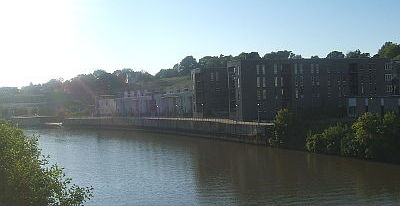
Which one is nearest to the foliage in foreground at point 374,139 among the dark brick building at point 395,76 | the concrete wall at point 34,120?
the dark brick building at point 395,76

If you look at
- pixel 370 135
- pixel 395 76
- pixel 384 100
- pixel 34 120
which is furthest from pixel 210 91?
pixel 34 120

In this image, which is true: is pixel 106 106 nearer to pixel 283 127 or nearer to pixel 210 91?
pixel 210 91

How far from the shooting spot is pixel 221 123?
95250 millimetres

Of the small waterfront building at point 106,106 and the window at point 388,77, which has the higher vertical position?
the window at point 388,77

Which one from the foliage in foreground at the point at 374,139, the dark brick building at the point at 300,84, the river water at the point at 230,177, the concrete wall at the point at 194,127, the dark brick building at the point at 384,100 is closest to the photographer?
the river water at the point at 230,177

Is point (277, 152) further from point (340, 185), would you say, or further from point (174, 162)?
point (340, 185)

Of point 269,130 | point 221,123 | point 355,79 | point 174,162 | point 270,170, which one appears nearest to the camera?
point 270,170

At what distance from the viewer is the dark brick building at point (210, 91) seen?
115875mm

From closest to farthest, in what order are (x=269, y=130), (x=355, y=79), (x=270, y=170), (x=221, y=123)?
(x=270, y=170) < (x=269, y=130) < (x=221, y=123) < (x=355, y=79)

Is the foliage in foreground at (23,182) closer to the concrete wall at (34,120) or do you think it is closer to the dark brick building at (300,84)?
the dark brick building at (300,84)

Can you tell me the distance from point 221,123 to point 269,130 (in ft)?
55.6

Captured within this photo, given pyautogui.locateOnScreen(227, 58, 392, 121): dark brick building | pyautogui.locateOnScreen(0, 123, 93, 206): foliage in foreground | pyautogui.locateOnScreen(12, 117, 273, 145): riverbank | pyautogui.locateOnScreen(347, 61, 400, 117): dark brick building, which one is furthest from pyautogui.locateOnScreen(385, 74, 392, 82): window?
pyautogui.locateOnScreen(0, 123, 93, 206): foliage in foreground

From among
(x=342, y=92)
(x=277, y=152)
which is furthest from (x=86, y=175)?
(x=342, y=92)

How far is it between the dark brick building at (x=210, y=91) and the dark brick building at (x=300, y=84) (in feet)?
42.7
